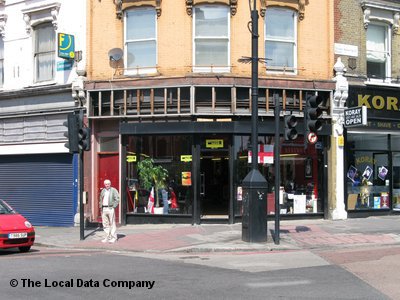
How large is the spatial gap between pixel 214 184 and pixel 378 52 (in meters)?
8.48

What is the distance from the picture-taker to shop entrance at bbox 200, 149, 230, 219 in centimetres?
1903

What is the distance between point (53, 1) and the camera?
831 inches

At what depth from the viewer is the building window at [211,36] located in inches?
758

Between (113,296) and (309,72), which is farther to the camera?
(309,72)

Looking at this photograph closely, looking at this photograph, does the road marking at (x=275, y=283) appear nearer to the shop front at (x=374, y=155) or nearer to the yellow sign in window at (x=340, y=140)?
the yellow sign in window at (x=340, y=140)

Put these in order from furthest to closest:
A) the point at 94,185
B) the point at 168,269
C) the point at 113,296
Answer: the point at 94,185, the point at 168,269, the point at 113,296

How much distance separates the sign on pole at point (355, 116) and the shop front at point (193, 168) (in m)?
0.82

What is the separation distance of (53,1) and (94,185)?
23.6 ft

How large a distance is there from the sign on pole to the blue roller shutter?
1002cm

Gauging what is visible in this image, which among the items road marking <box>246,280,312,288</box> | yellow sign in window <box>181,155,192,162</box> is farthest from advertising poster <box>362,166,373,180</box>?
road marking <box>246,280,312,288</box>

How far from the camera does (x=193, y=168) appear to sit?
1886 cm

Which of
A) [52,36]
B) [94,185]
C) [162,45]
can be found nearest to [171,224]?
[94,185]

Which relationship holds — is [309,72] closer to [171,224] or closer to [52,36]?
[171,224]

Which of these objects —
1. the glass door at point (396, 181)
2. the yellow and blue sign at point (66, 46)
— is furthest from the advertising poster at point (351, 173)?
the yellow and blue sign at point (66, 46)
